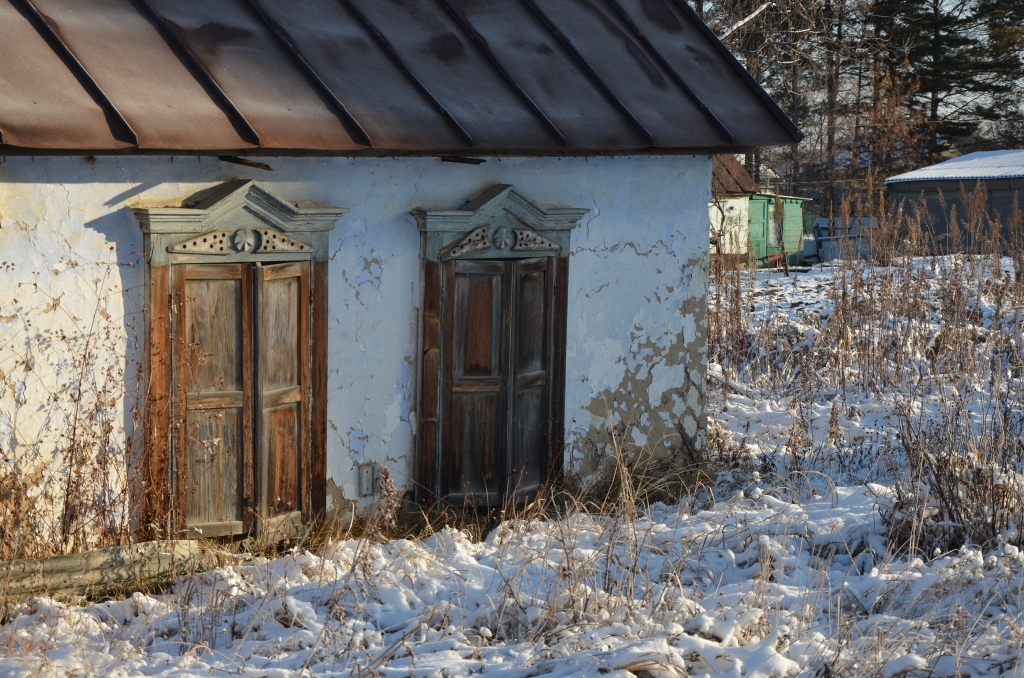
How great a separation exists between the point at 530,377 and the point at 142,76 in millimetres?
3053

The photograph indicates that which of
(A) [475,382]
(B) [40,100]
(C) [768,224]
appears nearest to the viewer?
(B) [40,100]

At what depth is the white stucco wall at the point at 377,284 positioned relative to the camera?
5461mm

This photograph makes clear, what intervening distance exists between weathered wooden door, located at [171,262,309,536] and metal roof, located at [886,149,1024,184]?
63.6 feet

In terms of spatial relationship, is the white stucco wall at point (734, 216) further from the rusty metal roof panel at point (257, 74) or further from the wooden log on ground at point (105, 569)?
the wooden log on ground at point (105, 569)

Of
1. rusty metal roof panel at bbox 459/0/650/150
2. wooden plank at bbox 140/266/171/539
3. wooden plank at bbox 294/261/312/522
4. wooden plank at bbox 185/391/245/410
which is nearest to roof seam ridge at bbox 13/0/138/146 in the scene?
wooden plank at bbox 140/266/171/539

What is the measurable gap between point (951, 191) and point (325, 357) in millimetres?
20766

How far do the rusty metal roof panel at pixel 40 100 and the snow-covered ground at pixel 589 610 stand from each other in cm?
223

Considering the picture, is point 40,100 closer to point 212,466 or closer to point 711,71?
point 212,466

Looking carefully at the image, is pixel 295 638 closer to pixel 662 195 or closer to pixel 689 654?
pixel 689 654

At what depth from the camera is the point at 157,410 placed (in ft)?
19.1

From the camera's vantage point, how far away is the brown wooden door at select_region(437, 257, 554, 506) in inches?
267

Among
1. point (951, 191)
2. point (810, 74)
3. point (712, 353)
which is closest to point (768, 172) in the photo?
point (810, 74)

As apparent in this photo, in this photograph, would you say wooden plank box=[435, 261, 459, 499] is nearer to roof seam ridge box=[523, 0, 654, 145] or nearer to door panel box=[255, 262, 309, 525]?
door panel box=[255, 262, 309, 525]

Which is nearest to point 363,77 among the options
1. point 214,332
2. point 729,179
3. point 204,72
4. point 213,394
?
point 204,72
